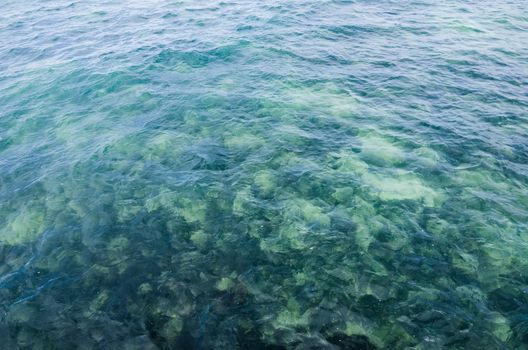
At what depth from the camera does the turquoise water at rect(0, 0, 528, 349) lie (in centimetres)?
1245

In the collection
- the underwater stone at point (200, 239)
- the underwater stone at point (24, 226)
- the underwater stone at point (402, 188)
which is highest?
the underwater stone at point (402, 188)

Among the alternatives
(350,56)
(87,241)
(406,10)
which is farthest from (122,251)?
(406,10)

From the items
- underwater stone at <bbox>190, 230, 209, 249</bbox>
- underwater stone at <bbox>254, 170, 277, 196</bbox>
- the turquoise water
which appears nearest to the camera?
the turquoise water

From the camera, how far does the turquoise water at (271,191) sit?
12445mm

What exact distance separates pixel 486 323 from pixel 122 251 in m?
13.9

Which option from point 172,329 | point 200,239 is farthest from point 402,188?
point 172,329

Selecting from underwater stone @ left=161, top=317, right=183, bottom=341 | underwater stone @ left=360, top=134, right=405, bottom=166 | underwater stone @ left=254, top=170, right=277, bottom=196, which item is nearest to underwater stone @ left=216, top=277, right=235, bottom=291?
underwater stone @ left=161, top=317, right=183, bottom=341

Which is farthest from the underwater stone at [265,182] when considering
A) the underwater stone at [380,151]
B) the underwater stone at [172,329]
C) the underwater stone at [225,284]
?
the underwater stone at [172,329]

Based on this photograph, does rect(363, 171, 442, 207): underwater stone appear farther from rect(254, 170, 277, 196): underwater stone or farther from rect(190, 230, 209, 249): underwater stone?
rect(190, 230, 209, 249): underwater stone

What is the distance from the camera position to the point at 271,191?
17250 mm

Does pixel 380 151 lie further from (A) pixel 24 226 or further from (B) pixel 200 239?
(A) pixel 24 226

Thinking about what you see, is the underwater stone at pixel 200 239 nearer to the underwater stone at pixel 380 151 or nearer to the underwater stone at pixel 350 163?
the underwater stone at pixel 350 163

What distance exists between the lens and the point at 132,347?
1182 centimetres

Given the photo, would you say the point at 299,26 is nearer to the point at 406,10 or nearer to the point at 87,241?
the point at 406,10
